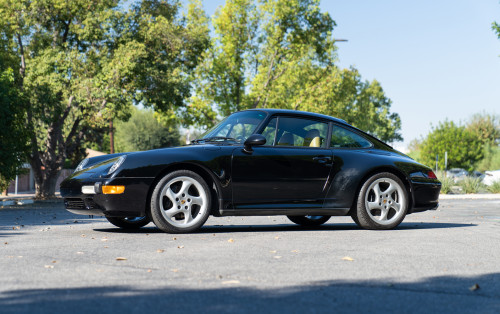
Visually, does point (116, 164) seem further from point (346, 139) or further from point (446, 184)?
point (446, 184)

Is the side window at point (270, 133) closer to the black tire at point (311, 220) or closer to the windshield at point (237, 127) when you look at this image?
the windshield at point (237, 127)

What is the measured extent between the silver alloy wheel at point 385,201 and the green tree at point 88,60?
17068mm

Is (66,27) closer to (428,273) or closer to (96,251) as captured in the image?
(96,251)

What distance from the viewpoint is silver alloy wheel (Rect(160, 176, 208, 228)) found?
24.9 ft

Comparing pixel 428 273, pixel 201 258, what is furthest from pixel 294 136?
pixel 428 273

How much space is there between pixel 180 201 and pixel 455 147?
2548 inches

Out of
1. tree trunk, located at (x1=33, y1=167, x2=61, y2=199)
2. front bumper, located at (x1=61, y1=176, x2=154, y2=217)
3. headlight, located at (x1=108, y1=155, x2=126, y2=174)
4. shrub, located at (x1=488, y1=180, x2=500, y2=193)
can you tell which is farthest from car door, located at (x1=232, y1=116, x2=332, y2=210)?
shrub, located at (x1=488, y1=180, x2=500, y2=193)

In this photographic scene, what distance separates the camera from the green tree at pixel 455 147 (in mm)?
68375

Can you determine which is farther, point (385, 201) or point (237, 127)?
point (385, 201)

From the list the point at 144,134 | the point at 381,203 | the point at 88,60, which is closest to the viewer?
the point at 381,203

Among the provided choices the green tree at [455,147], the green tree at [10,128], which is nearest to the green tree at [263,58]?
the green tree at [10,128]

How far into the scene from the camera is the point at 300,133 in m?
8.50

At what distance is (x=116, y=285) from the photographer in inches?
173

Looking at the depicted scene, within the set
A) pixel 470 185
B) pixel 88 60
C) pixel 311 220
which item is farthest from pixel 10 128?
pixel 470 185
